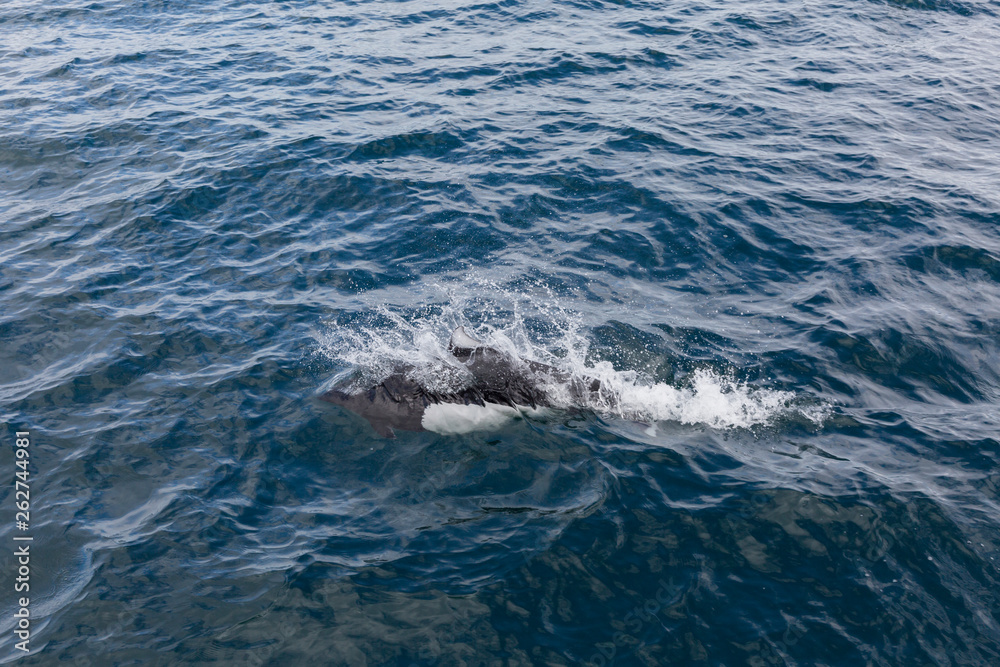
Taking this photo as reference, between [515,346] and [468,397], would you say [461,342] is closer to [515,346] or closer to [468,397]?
[468,397]

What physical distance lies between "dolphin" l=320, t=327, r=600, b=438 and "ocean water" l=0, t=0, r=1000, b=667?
0.26 metres

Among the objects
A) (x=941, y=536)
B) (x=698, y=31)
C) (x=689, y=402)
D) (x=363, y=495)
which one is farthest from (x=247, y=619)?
(x=698, y=31)

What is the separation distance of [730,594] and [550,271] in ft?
25.1

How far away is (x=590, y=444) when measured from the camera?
10.9 metres

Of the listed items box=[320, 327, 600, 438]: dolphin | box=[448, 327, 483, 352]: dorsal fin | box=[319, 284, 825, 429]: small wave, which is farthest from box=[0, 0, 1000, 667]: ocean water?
box=[448, 327, 483, 352]: dorsal fin

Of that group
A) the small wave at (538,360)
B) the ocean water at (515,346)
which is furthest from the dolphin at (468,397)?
the ocean water at (515,346)

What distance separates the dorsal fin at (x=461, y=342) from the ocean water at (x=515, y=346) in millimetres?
445

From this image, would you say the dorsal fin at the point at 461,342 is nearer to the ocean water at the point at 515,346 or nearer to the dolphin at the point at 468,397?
the dolphin at the point at 468,397

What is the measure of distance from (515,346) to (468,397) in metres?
1.61

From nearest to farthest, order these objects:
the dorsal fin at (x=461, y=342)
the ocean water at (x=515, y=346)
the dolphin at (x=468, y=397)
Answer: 1. the ocean water at (x=515, y=346)
2. the dolphin at (x=468, y=397)
3. the dorsal fin at (x=461, y=342)

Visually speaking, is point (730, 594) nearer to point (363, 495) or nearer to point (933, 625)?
point (933, 625)

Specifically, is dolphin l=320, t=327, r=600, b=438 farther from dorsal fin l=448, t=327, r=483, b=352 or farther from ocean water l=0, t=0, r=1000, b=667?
ocean water l=0, t=0, r=1000, b=667

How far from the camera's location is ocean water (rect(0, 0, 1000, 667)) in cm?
855

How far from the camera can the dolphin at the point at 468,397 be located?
446 inches
